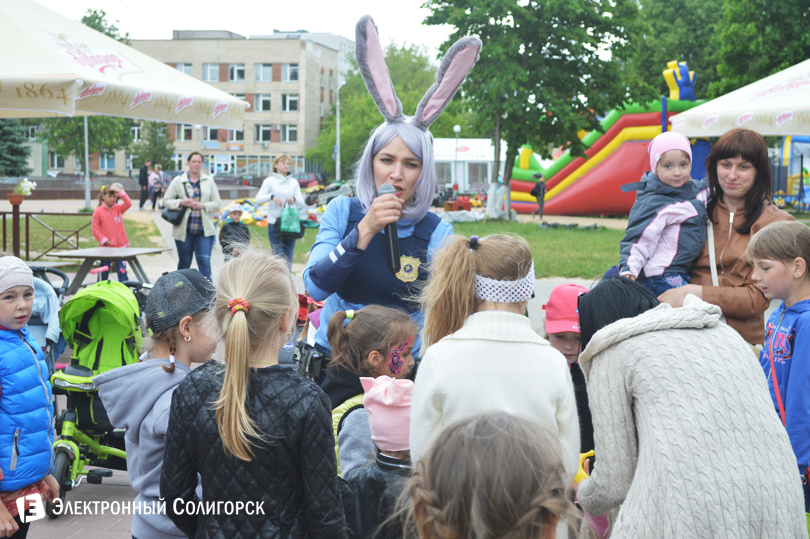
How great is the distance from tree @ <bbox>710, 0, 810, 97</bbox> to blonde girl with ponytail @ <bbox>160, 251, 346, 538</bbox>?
26.1m

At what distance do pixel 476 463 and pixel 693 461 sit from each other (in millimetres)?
723

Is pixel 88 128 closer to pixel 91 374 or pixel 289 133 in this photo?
pixel 91 374

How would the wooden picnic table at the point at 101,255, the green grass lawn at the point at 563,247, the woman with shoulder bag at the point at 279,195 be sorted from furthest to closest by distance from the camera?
the green grass lawn at the point at 563,247
the woman with shoulder bag at the point at 279,195
the wooden picnic table at the point at 101,255

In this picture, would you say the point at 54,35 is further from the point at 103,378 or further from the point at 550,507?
the point at 550,507

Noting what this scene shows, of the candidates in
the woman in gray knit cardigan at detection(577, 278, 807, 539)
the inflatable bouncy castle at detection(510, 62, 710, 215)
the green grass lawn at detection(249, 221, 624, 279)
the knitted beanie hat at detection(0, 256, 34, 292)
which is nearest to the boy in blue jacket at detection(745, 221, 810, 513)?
the woman in gray knit cardigan at detection(577, 278, 807, 539)

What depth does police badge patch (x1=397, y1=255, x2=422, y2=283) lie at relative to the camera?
2.78 m

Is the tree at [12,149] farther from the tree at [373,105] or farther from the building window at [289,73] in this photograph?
the building window at [289,73]

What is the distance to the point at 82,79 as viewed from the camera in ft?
18.0

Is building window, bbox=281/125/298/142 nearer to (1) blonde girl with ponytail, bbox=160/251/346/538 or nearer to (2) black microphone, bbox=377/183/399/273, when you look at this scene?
(2) black microphone, bbox=377/183/399/273

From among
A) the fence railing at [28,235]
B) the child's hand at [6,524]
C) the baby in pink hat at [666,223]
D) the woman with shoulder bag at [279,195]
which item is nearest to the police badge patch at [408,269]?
the baby in pink hat at [666,223]

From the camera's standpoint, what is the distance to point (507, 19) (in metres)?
24.5

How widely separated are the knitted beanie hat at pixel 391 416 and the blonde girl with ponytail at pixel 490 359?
30 centimetres

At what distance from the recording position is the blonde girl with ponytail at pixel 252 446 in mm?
1981

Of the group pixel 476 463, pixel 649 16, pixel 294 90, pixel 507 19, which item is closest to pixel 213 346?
pixel 476 463
